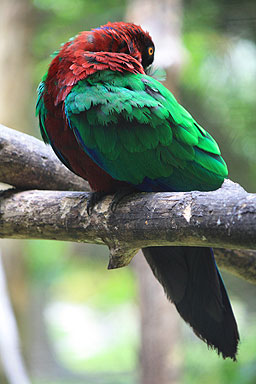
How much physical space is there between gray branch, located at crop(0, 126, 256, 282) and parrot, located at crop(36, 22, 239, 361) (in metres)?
0.12

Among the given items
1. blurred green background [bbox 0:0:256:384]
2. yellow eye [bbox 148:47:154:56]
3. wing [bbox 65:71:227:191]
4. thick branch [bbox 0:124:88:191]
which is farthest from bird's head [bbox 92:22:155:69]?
blurred green background [bbox 0:0:256:384]

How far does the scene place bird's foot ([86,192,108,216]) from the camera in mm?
1856

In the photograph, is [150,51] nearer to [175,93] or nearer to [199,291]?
[199,291]

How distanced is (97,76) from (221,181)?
2.15 feet

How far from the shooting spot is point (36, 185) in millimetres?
2316

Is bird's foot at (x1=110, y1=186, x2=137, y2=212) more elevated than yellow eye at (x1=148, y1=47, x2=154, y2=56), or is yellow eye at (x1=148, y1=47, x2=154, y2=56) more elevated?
yellow eye at (x1=148, y1=47, x2=154, y2=56)

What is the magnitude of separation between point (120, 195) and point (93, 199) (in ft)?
0.51

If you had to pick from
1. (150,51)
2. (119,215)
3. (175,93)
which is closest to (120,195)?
(119,215)

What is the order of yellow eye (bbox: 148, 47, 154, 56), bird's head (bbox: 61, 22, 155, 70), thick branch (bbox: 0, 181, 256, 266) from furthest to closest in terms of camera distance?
1. yellow eye (bbox: 148, 47, 154, 56)
2. bird's head (bbox: 61, 22, 155, 70)
3. thick branch (bbox: 0, 181, 256, 266)

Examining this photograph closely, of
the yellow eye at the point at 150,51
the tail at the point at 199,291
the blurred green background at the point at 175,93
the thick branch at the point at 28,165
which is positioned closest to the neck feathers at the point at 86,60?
the yellow eye at the point at 150,51

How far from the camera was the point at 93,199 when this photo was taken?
189 centimetres

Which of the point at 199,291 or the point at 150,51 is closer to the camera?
the point at 199,291

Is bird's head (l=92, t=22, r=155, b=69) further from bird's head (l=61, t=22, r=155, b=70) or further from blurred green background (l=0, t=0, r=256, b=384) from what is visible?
blurred green background (l=0, t=0, r=256, b=384)

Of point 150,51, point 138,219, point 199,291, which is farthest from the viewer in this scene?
point 150,51
